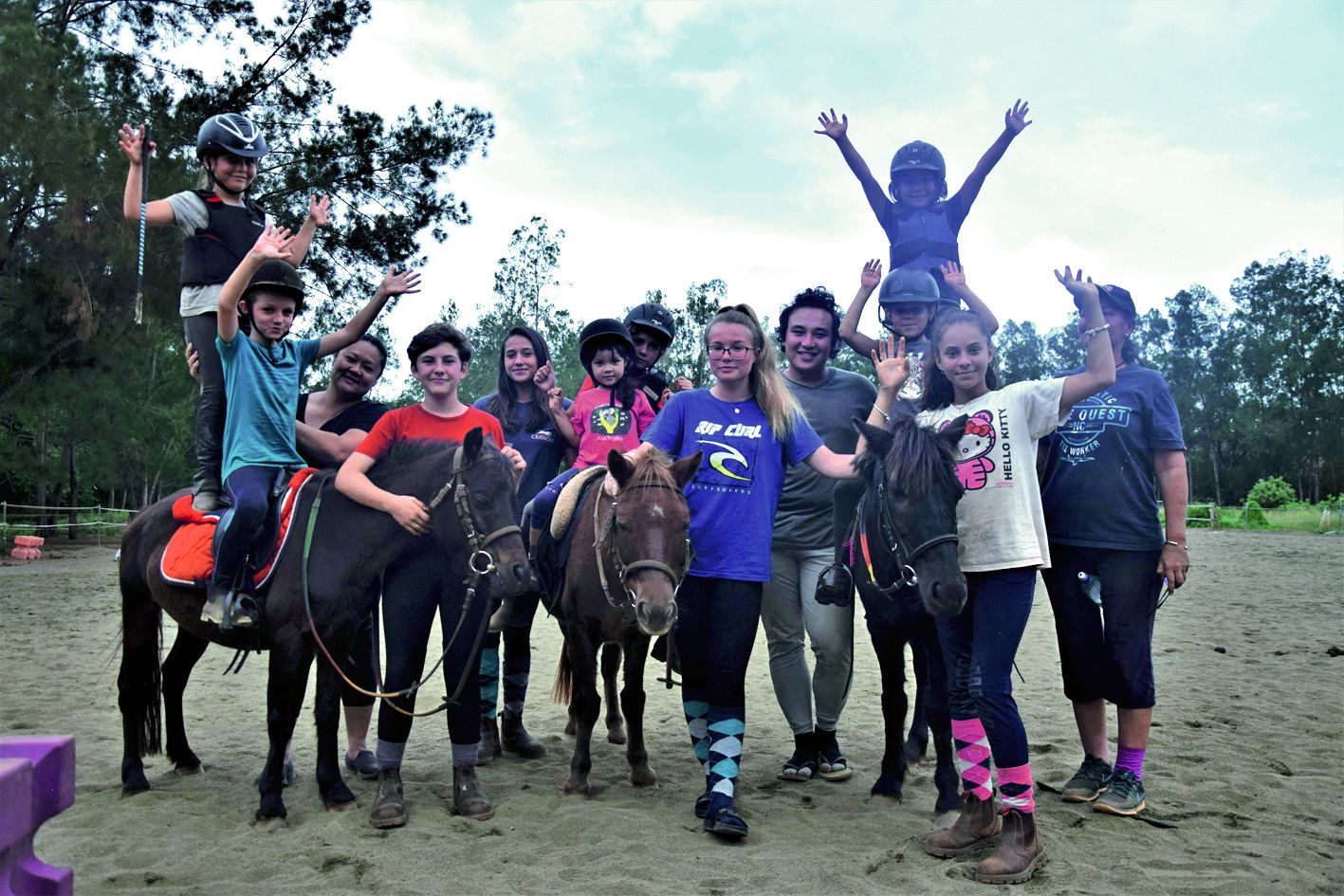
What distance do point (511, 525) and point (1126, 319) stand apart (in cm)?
346

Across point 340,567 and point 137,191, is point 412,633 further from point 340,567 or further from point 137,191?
point 137,191

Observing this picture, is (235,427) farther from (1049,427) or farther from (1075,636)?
(1075,636)

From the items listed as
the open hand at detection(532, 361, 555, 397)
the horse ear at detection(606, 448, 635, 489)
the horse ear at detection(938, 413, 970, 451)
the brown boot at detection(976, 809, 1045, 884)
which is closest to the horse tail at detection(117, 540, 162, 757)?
the open hand at detection(532, 361, 555, 397)

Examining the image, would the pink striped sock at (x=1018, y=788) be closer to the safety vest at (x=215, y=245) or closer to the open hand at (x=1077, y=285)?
the open hand at (x=1077, y=285)

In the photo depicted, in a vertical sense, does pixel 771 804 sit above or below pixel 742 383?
below

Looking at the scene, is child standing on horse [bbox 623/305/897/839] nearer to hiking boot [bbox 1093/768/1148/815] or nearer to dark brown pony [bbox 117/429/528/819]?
dark brown pony [bbox 117/429/528/819]

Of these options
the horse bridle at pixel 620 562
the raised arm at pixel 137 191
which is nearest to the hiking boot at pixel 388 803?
the horse bridle at pixel 620 562

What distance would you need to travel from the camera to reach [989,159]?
6.32 metres

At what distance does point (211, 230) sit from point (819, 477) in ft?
11.8

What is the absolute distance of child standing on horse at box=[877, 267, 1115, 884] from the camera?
3775 millimetres

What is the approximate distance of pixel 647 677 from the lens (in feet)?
29.8

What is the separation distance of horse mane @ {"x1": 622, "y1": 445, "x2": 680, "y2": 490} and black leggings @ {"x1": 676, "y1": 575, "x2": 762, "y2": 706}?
49 cm

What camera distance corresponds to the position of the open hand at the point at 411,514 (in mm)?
4297

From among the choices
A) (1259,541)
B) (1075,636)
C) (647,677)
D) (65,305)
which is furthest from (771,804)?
(1259,541)
